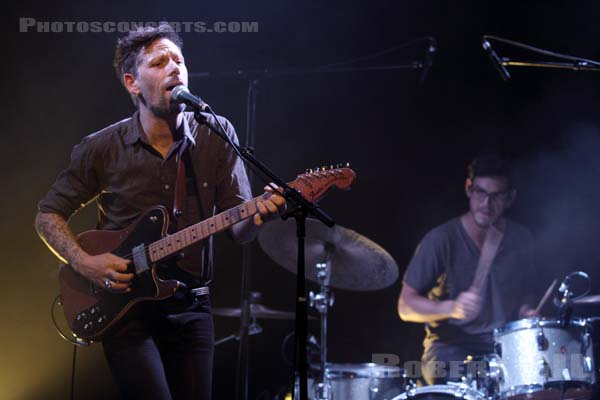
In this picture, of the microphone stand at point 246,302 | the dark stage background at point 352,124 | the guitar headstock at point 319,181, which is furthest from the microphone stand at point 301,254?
the dark stage background at point 352,124

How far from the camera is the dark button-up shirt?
3305 millimetres

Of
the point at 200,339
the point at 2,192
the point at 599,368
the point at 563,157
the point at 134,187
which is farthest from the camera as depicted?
the point at 563,157

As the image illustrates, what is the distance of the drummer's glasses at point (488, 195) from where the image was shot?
5.50 meters

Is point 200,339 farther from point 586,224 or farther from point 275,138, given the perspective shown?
point 586,224

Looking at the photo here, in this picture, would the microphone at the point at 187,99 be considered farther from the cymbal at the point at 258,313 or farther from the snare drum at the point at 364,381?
the snare drum at the point at 364,381

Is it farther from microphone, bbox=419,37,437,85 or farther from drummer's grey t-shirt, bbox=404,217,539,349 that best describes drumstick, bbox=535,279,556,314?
microphone, bbox=419,37,437,85

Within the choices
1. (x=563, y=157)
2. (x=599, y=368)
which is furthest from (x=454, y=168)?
(x=599, y=368)

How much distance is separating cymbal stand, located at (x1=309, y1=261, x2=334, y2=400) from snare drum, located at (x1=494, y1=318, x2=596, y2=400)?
1.18m

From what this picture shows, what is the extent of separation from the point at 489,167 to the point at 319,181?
281cm

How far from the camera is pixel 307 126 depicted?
561 cm

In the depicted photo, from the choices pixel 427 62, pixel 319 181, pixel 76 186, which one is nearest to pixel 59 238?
pixel 76 186

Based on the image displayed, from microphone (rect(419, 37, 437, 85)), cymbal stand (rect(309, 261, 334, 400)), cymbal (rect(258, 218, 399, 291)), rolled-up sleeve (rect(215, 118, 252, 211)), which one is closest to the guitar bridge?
rolled-up sleeve (rect(215, 118, 252, 211))

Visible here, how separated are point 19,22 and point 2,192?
129cm

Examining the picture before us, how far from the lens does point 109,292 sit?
10.4 feet
